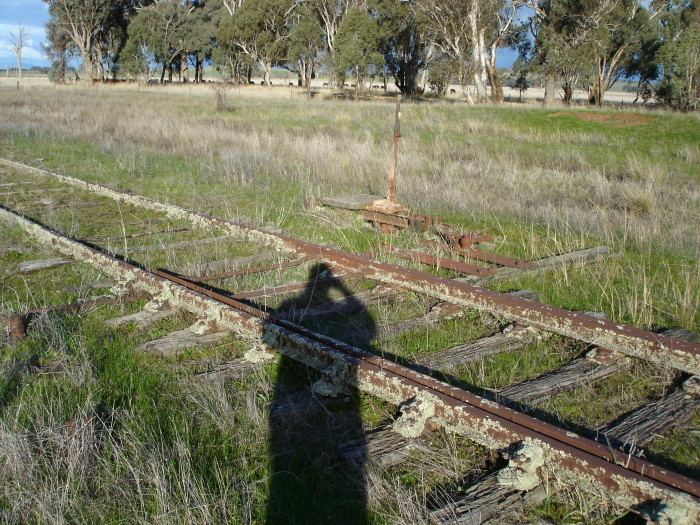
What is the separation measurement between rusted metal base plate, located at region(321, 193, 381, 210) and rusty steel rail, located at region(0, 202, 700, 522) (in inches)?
148

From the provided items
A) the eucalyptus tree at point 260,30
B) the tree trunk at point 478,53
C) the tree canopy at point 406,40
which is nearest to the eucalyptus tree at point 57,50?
the tree canopy at point 406,40

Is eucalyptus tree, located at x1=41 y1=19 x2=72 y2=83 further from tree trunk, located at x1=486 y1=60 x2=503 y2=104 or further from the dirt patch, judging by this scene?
the dirt patch

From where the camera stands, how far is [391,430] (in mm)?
2996

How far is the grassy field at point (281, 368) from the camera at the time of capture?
8.20 feet

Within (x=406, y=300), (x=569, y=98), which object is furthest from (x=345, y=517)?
(x=569, y=98)

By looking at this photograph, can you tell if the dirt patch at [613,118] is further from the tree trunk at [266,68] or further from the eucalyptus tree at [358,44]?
the tree trunk at [266,68]

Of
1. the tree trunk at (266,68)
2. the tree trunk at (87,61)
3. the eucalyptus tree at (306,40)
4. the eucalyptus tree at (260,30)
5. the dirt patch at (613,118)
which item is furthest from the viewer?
the tree trunk at (87,61)

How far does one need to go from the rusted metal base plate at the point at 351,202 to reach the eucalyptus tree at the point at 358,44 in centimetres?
4093

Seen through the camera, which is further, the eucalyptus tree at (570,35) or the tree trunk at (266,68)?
the tree trunk at (266,68)

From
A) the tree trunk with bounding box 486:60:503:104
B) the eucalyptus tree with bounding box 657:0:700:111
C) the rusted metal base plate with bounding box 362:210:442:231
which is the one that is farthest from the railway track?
the tree trunk with bounding box 486:60:503:104

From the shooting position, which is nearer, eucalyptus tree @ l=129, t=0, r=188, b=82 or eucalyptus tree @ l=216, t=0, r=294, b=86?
eucalyptus tree @ l=216, t=0, r=294, b=86

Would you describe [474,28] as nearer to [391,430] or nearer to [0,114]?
[0,114]

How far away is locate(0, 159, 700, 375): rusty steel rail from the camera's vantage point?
12.1 feet

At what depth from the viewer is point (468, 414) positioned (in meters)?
2.80
